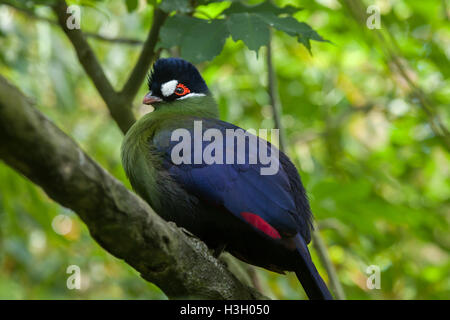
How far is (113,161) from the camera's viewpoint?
4.86 metres

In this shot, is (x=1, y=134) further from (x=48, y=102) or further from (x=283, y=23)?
(x=48, y=102)

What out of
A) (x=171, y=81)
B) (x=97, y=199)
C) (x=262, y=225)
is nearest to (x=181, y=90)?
(x=171, y=81)

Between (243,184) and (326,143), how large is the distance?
2.47 meters

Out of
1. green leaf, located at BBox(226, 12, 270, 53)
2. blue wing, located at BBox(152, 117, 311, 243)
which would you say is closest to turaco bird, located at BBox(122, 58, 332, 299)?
blue wing, located at BBox(152, 117, 311, 243)

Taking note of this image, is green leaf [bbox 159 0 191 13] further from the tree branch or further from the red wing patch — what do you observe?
the tree branch

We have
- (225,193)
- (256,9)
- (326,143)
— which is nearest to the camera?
(225,193)

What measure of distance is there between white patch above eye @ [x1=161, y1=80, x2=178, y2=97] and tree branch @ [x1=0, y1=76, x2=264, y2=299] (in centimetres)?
122

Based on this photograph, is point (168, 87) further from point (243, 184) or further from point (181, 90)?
point (243, 184)

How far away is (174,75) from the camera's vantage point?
297 centimetres

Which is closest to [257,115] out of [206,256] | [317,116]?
[317,116]

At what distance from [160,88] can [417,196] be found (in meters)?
2.21

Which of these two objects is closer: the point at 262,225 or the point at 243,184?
the point at 262,225

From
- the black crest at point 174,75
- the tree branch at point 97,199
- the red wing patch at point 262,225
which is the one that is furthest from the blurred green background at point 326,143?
the tree branch at point 97,199

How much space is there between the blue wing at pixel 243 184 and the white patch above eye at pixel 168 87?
44cm
